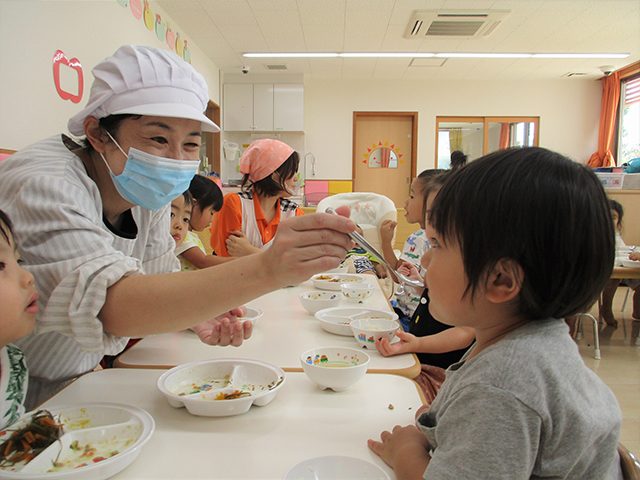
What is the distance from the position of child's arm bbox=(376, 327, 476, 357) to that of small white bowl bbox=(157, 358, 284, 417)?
316mm

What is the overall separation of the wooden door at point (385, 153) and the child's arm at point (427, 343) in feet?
20.0

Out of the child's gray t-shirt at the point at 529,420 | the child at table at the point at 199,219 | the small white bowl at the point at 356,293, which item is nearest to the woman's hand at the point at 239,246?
the child at table at the point at 199,219

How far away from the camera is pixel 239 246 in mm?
2289

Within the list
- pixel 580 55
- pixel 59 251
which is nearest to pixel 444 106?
pixel 580 55

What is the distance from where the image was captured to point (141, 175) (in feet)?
3.40

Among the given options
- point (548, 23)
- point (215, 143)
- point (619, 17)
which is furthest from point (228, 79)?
point (619, 17)

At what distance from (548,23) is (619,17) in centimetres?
71

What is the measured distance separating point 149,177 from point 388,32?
4686 millimetres

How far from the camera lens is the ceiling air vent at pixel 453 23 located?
170 inches

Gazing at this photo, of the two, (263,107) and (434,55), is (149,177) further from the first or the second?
(263,107)

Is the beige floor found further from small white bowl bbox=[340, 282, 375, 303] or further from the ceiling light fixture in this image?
the ceiling light fixture

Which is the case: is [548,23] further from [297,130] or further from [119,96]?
[119,96]

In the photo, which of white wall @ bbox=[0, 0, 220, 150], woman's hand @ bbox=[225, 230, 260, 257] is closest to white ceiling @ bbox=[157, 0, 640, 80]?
white wall @ bbox=[0, 0, 220, 150]

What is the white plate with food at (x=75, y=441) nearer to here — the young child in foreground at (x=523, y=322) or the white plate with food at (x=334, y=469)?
the white plate with food at (x=334, y=469)
